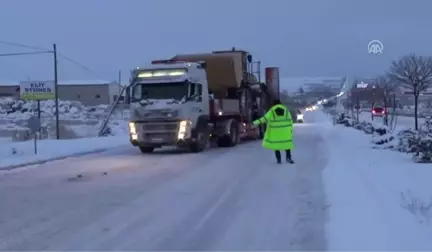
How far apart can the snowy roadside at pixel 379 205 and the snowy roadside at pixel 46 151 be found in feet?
31.4

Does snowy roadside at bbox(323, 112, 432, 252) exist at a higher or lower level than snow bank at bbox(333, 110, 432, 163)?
lower

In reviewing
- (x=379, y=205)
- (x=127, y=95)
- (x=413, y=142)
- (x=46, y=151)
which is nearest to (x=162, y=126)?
(x=127, y=95)

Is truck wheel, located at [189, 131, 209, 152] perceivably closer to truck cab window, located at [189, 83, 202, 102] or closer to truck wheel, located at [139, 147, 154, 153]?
truck cab window, located at [189, 83, 202, 102]

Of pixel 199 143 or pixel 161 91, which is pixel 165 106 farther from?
pixel 199 143

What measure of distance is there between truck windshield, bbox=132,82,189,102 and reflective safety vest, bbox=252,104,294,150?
5.72 meters

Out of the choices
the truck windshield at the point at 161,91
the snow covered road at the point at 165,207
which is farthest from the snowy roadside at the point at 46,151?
the truck windshield at the point at 161,91

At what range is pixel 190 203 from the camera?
38.2 ft

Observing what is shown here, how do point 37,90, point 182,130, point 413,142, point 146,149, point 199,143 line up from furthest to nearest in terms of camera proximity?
point 37,90, point 146,149, point 199,143, point 182,130, point 413,142

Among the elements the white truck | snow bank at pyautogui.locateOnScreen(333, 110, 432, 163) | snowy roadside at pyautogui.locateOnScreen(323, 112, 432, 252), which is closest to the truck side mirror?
the white truck

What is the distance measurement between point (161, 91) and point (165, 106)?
693mm

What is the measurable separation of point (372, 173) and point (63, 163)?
9.83 metres

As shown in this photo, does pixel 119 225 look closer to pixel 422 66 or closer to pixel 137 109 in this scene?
pixel 137 109

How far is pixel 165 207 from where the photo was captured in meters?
11.2

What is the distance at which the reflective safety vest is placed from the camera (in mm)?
18156
